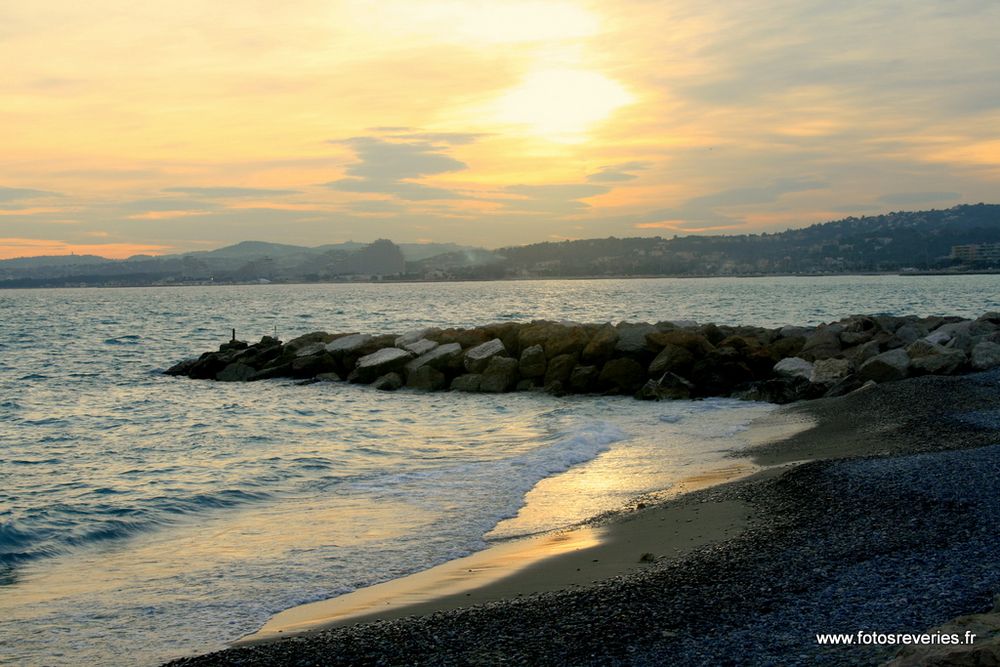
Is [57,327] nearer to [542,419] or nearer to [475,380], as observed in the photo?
[475,380]

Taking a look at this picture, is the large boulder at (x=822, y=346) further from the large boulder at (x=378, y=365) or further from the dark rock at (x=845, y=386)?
the large boulder at (x=378, y=365)

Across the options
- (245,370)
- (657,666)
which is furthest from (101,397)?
(657,666)

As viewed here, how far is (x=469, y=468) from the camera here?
13148 mm

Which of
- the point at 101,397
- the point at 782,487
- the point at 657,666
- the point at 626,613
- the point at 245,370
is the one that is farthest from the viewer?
the point at 245,370

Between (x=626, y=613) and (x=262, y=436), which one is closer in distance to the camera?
(x=626, y=613)

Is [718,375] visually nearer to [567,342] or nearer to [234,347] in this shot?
[567,342]

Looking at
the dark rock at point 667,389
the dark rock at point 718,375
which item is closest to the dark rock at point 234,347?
the dark rock at point 667,389

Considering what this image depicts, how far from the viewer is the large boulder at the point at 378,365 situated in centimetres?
2602

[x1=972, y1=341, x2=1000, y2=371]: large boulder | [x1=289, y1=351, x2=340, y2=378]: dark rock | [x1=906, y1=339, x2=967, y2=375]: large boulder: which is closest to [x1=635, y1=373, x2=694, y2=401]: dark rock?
[x1=906, y1=339, x2=967, y2=375]: large boulder

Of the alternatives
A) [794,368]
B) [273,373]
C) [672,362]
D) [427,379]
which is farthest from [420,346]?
[794,368]

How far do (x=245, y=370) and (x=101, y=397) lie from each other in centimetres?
535

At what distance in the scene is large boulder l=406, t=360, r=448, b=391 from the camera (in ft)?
80.9

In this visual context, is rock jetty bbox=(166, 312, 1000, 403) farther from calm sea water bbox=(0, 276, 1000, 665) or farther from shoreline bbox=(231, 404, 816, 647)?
shoreline bbox=(231, 404, 816, 647)

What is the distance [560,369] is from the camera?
928 inches
